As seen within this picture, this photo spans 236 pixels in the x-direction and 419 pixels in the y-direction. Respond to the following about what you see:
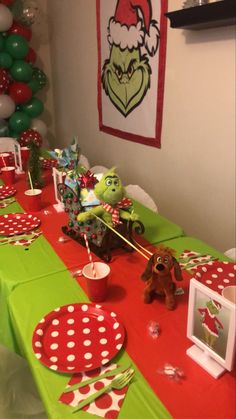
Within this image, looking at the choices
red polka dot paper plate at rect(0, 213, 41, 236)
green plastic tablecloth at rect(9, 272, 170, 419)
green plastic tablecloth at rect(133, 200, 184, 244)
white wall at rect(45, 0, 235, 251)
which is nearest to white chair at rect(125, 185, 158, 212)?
green plastic tablecloth at rect(133, 200, 184, 244)

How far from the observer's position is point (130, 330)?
36.1 inches

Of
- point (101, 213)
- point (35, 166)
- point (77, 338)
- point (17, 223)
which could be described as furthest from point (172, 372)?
point (35, 166)

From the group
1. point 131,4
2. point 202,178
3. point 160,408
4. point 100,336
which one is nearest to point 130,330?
point 100,336

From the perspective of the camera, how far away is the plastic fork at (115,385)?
71 centimetres

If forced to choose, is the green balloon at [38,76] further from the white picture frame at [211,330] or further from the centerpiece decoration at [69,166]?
the white picture frame at [211,330]

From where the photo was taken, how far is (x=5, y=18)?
3111mm

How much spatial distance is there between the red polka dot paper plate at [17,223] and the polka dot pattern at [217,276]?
0.82 meters

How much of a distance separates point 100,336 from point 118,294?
7.8 inches

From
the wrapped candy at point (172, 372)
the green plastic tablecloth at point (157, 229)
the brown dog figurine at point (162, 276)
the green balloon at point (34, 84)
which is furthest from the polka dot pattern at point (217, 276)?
the green balloon at point (34, 84)

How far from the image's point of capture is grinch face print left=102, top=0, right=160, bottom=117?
2.24m

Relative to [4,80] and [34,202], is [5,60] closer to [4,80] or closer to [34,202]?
[4,80]

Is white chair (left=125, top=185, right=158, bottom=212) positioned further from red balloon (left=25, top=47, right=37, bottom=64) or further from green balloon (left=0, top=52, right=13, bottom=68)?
red balloon (left=25, top=47, right=37, bottom=64)

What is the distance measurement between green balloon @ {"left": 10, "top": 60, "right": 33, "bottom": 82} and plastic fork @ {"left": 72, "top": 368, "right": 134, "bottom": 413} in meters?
3.25

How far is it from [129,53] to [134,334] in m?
2.16
